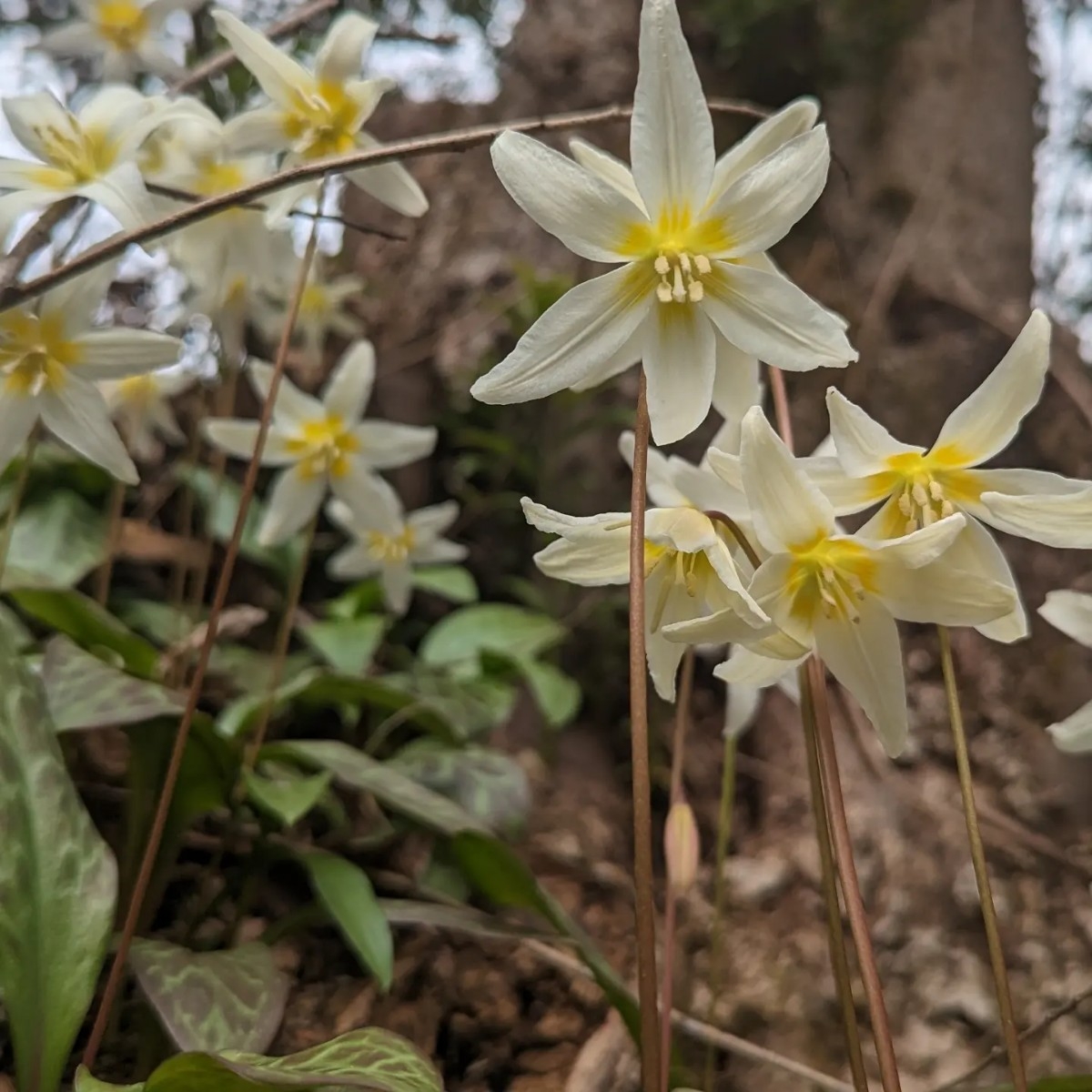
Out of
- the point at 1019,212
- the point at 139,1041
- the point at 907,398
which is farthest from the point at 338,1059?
the point at 1019,212

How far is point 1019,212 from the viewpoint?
239cm

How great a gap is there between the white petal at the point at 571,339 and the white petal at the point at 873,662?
28cm

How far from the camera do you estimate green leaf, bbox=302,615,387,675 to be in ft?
5.41

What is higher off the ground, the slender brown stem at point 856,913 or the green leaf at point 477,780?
the slender brown stem at point 856,913

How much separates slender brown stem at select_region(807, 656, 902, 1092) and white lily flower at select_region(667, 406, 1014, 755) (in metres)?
0.05

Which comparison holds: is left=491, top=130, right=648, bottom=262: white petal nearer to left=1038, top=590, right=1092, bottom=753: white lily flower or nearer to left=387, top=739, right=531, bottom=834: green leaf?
Answer: left=1038, top=590, right=1092, bottom=753: white lily flower

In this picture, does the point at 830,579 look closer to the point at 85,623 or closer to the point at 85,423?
the point at 85,423

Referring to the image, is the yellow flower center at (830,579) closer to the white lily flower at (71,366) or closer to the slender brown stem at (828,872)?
the slender brown stem at (828,872)

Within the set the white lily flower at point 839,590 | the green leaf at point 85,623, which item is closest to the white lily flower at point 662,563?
the white lily flower at point 839,590

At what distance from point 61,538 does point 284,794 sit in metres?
0.88

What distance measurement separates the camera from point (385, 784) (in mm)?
1123

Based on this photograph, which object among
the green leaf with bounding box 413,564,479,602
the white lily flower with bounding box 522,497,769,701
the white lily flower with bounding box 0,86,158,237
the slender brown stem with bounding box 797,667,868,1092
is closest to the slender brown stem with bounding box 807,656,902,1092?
the slender brown stem with bounding box 797,667,868,1092

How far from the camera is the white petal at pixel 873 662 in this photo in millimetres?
710

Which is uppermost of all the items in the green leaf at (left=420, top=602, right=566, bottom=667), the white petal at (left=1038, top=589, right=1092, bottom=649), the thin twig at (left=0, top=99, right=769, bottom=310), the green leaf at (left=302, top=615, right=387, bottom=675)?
the thin twig at (left=0, top=99, right=769, bottom=310)
